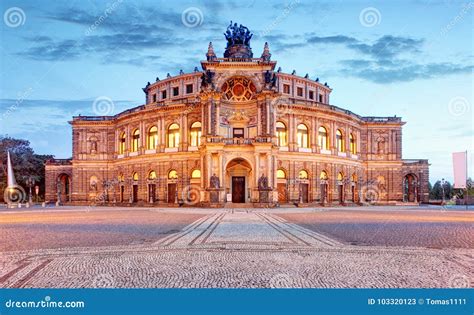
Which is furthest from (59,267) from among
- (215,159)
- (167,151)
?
(167,151)

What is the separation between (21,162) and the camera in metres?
71.1

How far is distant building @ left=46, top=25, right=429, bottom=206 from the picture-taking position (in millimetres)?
43406

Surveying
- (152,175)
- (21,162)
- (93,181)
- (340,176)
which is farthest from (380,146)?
(21,162)

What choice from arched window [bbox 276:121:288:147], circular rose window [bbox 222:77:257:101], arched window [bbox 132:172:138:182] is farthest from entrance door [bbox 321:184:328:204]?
arched window [bbox 132:172:138:182]

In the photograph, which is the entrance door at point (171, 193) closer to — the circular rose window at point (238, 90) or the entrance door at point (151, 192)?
the entrance door at point (151, 192)

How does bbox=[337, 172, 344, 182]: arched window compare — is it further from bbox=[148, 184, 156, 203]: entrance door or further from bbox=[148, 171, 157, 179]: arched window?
bbox=[148, 184, 156, 203]: entrance door

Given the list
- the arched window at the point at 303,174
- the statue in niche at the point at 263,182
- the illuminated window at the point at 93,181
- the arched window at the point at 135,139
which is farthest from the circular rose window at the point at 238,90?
the illuminated window at the point at 93,181

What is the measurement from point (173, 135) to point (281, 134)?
574 inches

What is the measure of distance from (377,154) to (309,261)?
176 ft

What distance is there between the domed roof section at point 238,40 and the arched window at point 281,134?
32.5 feet

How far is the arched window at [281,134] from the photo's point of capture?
4797cm

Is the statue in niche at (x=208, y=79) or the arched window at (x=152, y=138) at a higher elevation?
the statue in niche at (x=208, y=79)

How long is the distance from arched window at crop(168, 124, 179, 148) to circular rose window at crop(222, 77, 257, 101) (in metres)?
9.06

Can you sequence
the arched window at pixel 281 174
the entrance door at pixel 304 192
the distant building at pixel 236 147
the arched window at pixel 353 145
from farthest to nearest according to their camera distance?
the arched window at pixel 353 145
the entrance door at pixel 304 192
the arched window at pixel 281 174
the distant building at pixel 236 147
